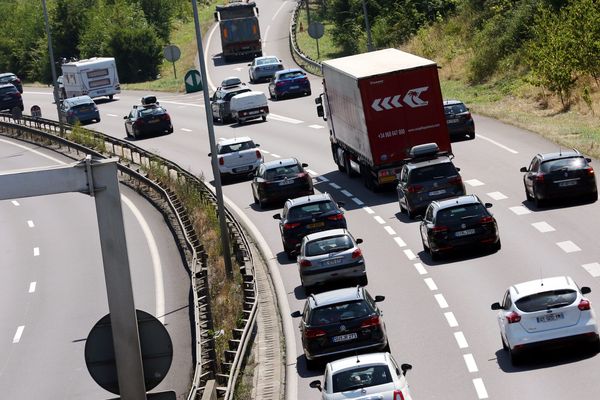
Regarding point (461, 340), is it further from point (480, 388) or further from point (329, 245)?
point (329, 245)

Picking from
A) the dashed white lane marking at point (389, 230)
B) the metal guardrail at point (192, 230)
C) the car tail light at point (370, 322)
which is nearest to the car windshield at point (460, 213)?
the metal guardrail at point (192, 230)

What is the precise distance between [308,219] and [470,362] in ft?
37.7

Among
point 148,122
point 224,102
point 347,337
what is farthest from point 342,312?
point 224,102

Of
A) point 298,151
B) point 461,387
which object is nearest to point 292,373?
point 461,387

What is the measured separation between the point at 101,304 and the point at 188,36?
86.3 meters

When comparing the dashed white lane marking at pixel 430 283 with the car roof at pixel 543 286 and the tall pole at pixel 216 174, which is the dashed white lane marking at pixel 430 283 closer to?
the tall pole at pixel 216 174

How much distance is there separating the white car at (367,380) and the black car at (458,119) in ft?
100

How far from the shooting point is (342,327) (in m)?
23.9

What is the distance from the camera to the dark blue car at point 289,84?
229 feet

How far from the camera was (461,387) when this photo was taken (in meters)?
22.0

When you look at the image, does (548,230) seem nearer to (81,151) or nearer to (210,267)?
(210,267)

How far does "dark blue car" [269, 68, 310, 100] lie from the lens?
229 feet

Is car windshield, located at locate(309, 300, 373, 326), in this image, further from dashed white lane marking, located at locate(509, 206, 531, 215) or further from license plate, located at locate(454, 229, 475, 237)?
dashed white lane marking, located at locate(509, 206, 531, 215)

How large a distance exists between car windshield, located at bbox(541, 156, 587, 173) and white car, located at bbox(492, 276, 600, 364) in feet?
43.4
